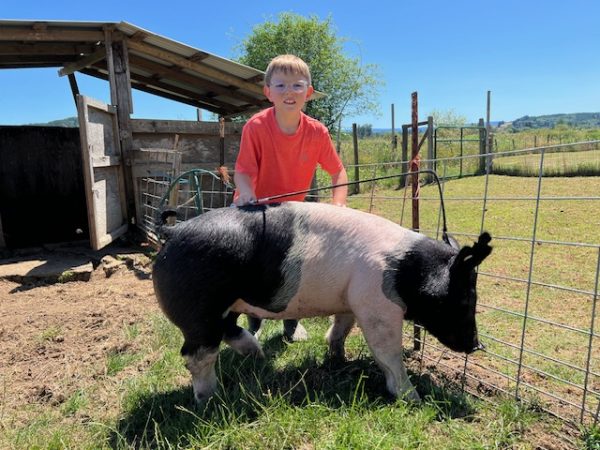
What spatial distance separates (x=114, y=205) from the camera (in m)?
6.91

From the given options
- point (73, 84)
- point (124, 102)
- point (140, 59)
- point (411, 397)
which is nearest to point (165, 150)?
point (124, 102)

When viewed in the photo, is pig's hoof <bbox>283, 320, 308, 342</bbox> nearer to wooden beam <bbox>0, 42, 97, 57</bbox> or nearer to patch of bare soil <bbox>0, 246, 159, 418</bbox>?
patch of bare soil <bbox>0, 246, 159, 418</bbox>

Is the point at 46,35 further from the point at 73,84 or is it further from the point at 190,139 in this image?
the point at 73,84

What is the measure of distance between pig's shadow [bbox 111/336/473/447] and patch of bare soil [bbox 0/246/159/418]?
0.72 metres

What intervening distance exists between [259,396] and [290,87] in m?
1.72

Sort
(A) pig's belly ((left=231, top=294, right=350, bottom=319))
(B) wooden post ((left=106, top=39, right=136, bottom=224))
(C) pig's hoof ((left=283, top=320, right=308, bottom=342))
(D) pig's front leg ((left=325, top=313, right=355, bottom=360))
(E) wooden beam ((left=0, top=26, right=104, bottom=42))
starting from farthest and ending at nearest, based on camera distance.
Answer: (B) wooden post ((left=106, top=39, right=136, bottom=224)) → (E) wooden beam ((left=0, top=26, right=104, bottom=42)) → (C) pig's hoof ((left=283, top=320, right=308, bottom=342)) → (D) pig's front leg ((left=325, top=313, right=355, bottom=360)) → (A) pig's belly ((left=231, top=294, right=350, bottom=319))

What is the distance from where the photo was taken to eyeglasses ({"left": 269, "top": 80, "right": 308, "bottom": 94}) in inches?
107

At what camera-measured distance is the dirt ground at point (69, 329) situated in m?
3.00

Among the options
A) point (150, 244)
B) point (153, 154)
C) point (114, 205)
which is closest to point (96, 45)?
point (153, 154)

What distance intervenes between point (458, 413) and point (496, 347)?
120cm

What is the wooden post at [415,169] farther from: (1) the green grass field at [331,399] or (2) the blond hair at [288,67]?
(2) the blond hair at [288,67]

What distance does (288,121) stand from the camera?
288cm

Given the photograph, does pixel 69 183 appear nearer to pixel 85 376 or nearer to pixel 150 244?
pixel 150 244

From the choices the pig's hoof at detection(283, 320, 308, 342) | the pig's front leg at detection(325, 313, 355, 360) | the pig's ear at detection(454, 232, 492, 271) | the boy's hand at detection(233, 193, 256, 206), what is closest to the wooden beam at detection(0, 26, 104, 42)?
the boy's hand at detection(233, 193, 256, 206)
